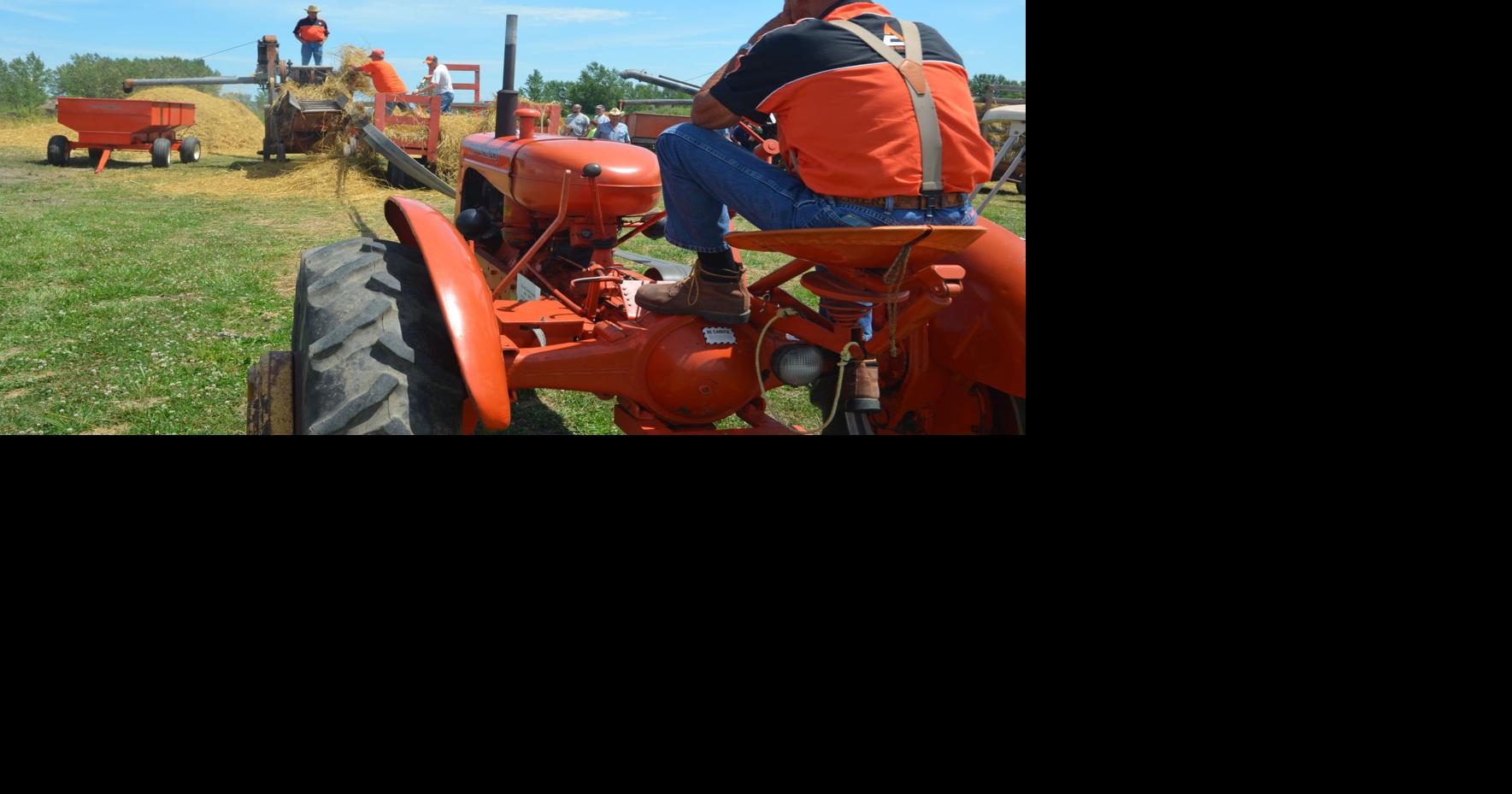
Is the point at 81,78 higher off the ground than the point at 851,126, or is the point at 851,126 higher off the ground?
the point at 81,78

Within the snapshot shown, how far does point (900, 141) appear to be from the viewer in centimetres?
225

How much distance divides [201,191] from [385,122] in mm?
2778

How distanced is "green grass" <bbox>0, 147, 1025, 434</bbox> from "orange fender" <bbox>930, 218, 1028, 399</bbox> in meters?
1.23

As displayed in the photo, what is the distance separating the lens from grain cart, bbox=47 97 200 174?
16953mm

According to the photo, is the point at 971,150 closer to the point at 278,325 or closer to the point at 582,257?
the point at 582,257

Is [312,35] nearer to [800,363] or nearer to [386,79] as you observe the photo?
[386,79]

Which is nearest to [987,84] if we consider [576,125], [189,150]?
[576,125]

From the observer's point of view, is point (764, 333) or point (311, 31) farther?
point (311, 31)

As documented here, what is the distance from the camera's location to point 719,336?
2916mm

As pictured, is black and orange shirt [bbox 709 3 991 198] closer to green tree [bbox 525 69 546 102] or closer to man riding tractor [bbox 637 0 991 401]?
man riding tractor [bbox 637 0 991 401]

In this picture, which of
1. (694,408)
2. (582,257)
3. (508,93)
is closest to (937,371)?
(694,408)

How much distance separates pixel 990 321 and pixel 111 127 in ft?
61.0

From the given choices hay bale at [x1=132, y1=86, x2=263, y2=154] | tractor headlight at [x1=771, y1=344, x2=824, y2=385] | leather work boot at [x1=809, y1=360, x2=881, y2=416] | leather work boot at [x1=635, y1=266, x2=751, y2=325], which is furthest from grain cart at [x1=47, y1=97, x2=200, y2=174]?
leather work boot at [x1=809, y1=360, x2=881, y2=416]

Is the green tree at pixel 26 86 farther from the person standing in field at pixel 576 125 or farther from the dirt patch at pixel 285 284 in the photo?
the dirt patch at pixel 285 284
